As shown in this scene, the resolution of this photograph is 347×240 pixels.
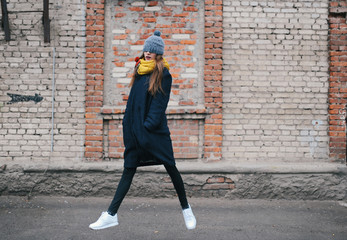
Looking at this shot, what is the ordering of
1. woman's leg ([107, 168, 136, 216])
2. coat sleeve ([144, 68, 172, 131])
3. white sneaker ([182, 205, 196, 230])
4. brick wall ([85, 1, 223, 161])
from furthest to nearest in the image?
1. brick wall ([85, 1, 223, 161])
2. white sneaker ([182, 205, 196, 230])
3. woman's leg ([107, 168, 136, 216])
4. coat sleeve ([144, 68, 172, 131])

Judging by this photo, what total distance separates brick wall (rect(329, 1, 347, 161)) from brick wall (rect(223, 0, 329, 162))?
9cm

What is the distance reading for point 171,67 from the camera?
17.4ft

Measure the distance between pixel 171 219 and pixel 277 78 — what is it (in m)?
2.76

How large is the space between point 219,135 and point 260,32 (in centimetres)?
175

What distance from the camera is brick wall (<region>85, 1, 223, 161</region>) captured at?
205 inches

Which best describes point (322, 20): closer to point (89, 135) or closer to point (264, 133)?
point (264, 133)

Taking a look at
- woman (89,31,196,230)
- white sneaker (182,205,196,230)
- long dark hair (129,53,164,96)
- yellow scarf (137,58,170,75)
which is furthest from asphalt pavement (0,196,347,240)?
yellow scarf (137,58,170,75)

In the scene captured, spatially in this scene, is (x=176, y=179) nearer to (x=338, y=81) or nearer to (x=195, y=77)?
(x=195, y=77)

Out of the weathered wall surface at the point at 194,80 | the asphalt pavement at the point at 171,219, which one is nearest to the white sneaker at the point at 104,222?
the asphalt pavement at the point at 171,219

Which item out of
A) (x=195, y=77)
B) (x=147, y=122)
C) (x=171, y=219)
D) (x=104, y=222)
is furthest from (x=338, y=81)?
(x=104, y=222)

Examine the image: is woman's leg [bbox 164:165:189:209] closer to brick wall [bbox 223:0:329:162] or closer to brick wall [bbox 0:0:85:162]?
brick wall [bbox 223:0:329:162]

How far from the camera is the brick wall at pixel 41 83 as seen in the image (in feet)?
17.2

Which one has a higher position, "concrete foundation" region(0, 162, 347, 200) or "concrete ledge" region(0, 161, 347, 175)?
"concrete ledge" region(0, 161, 347, 175)

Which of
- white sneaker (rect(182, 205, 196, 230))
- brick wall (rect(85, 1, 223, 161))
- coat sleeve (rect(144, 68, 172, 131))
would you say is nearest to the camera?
coat sleeve (rect(144, 68, 172, 131))
